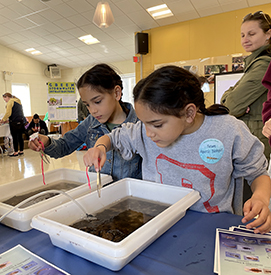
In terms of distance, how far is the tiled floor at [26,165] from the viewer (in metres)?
3.47

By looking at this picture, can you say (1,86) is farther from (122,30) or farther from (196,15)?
(196,15)

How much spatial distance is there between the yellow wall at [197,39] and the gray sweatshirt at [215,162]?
341 centimetres

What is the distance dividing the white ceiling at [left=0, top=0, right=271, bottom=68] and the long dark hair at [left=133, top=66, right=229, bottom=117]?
3929mm

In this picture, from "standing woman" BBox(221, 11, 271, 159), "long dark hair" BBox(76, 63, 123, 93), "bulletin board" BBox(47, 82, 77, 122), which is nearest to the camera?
"long dark hair" BBox(76, 63, 123, 93)

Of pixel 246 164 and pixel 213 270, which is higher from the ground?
pixel 246 164

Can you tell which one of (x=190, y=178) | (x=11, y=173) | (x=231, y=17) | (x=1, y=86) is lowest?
(x=11, y=173)

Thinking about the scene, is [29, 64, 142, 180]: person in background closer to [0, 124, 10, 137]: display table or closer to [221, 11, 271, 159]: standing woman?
[221, 11, 271, 159]: standing woman

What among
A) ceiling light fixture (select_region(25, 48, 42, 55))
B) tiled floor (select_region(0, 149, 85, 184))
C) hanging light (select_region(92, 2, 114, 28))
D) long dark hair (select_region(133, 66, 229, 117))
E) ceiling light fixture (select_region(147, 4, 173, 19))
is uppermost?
ceiling light fixture (select_region(25, 48, 42, 55))

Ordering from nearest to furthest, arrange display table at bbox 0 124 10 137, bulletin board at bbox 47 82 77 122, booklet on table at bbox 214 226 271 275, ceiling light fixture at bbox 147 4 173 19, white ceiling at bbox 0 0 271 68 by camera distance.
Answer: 1. booklet on table at bbox 214 226 271 275
2. bulletin board at bbox 47 82 77 122
3. white ceiling at bbox 0 0 271 68
4. ceiling light fixture at bbox 147 4 173 19
5. display table at bbox 0 124 10 137

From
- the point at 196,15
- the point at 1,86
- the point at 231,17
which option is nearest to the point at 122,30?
the point at 196,15

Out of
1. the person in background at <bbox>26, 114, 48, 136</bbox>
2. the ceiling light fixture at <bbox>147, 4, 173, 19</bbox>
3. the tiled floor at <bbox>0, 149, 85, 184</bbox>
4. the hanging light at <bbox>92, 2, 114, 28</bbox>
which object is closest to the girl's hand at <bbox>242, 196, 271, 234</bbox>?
the hanging light at <bbox>92, 2, 114, 28</bbox>

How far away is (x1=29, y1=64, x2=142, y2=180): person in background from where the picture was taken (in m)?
1.20

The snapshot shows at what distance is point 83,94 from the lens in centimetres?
120

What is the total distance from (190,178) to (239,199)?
0.25 meters
